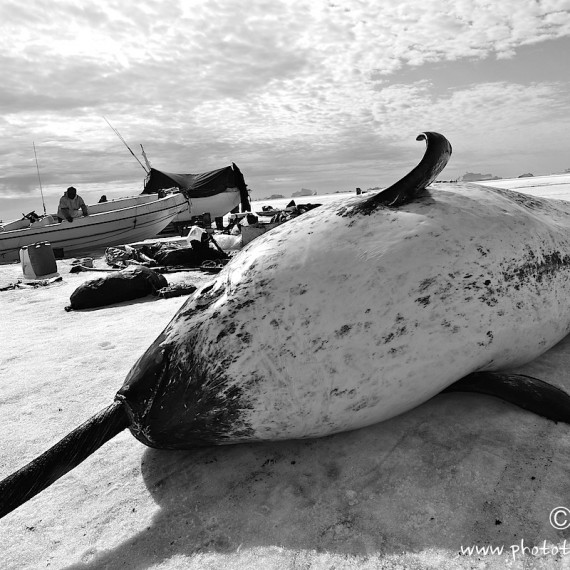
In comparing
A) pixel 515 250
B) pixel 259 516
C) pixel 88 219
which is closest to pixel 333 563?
pixel 259 516

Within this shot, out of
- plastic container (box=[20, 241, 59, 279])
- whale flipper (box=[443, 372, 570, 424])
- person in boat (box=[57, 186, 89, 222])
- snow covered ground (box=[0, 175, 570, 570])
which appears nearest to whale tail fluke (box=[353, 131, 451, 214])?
whale flipper (box=[443, 372, 570, 424])

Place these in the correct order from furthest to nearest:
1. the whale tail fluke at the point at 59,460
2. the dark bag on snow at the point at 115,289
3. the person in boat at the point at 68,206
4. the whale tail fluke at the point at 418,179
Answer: the person in boat at the point at 68,206
the dark bag on snow at the point at 115,289
the whale tail fluke at the point at 418,179
the whale tail fluke at the point at 59,460

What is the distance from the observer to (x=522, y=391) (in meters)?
2.39

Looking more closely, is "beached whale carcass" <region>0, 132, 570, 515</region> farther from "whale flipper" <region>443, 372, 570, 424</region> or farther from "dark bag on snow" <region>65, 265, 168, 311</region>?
"dark bag on snow" <region>65, 265, 168, 311</region>

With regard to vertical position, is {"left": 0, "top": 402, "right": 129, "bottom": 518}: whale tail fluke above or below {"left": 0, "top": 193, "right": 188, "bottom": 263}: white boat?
above

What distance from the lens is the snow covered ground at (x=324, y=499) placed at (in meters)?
1.75

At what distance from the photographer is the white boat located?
1509 cm

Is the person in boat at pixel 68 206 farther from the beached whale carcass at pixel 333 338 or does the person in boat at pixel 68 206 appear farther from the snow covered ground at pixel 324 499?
the beached whale carcass at pixel 333 338

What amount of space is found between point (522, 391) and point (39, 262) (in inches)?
414

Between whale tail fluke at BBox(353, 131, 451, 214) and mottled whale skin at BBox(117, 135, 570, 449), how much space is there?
0.40ft

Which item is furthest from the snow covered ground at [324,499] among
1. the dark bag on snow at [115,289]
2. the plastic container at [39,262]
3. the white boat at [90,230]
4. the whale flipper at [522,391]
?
the white boat at [90,230]

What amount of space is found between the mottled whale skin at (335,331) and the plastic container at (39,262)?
923 cm

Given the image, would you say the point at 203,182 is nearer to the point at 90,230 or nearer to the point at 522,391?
the point at 90,230

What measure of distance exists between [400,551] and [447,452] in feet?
2.00
